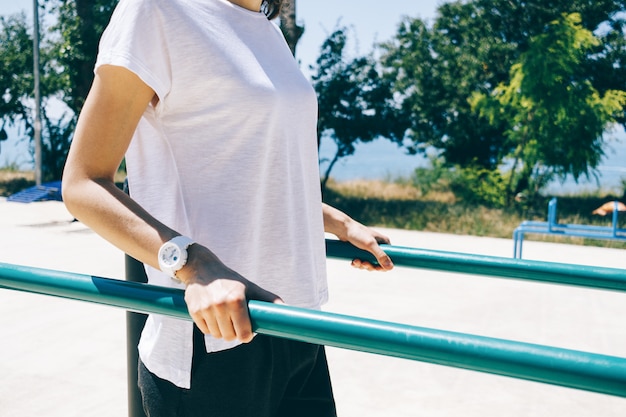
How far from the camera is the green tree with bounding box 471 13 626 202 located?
1179cm

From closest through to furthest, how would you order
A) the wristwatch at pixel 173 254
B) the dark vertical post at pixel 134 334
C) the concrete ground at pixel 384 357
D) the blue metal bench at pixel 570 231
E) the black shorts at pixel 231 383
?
the wristwatch at pixel 173 254
the black shorts at pixel 231 383
the dark vertical post at pixel 134 334
the concrete ground at pixel 384 357
the blue metal bench at pixel 570 231

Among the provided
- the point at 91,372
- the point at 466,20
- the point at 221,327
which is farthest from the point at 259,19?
the point at 466,20

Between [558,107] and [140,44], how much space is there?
11796 mm

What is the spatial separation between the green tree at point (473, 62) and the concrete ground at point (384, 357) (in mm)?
7307

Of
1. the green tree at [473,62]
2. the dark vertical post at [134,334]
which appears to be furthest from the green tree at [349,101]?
the dark vertical post at [134,334]

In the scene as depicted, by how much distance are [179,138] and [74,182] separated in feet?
0.58

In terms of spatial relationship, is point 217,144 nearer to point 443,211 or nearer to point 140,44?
point 140,44

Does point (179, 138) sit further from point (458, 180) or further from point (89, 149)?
point (458, 180)

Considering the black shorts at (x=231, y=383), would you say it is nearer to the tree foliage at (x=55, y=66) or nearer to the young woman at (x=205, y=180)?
the young woman at (x=205, y=180)

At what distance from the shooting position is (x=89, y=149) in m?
0.96

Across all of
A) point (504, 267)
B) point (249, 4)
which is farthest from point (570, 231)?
point (249, 4)

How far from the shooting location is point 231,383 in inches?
43.6

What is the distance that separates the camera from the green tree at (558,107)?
464 inches

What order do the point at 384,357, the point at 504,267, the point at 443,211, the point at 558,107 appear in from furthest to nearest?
→ the point at 558,107, the point at 443,211, the point at 384,357, the point at 504,267
